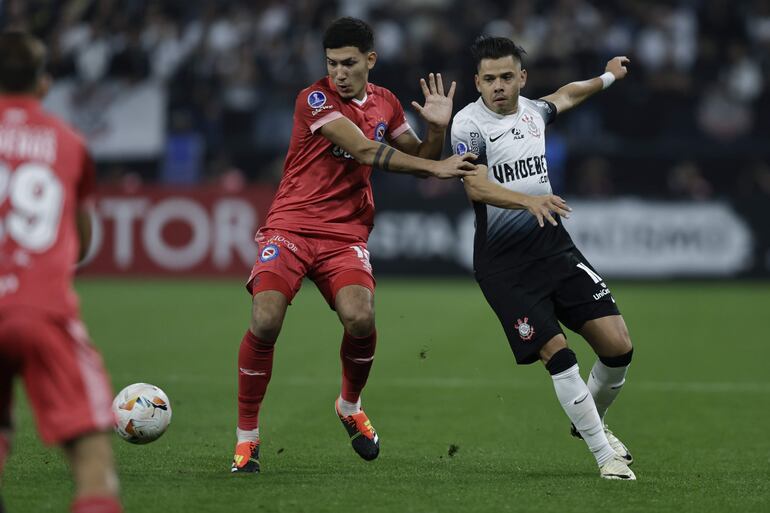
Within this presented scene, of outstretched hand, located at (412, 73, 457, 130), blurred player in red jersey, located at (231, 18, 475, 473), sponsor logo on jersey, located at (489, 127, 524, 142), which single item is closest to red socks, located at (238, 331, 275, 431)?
blurred player in red jersey, located at (231, 18, 475, 473)

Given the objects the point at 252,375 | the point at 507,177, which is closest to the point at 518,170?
the point at 507,177

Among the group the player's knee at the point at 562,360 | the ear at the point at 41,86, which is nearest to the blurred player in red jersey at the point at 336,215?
the player's knee at the point at 562,360

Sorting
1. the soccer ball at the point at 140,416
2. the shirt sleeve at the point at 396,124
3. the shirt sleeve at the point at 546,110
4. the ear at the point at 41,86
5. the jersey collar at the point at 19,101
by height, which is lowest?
the soccer ball at the point at 140,416

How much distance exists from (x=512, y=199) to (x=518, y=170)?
50 cm

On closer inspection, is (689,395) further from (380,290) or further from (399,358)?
(380,290)

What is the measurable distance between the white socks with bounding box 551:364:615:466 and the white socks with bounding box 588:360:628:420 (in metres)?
0.49

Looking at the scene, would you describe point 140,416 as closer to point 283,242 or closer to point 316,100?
point 283,242

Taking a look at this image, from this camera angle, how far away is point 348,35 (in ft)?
23.2

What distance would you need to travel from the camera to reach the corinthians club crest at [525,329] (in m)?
6.79

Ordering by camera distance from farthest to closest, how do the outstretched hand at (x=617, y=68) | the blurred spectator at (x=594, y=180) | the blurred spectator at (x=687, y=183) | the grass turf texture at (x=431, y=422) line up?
the blurred spectator at (x=594, y=180) → the blurred spectator at (x=687, y=183) → the outstretched hand at (x=617, y=68) → the grass turf texture at (x=431, y=422)

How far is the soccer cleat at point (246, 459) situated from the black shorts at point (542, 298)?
1551 millimetres

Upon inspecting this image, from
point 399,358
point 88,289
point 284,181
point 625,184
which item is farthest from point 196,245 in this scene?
point 284,181

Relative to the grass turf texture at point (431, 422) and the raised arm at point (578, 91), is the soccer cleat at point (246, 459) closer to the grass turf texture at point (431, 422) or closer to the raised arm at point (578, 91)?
the grass turf texture at point (431, 422)

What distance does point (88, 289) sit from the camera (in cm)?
1994
